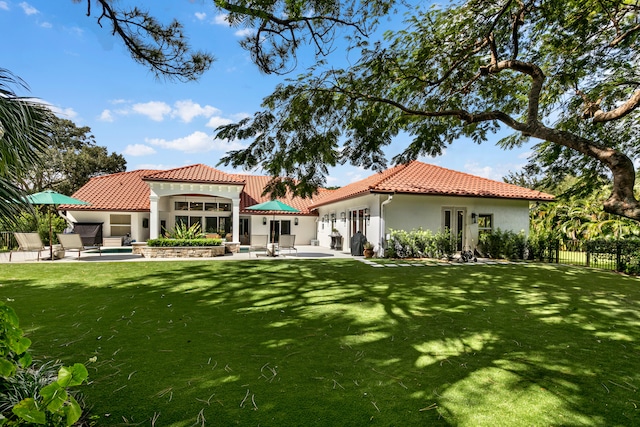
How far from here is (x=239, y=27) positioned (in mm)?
6125

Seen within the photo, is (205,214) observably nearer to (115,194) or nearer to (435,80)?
(115,194)

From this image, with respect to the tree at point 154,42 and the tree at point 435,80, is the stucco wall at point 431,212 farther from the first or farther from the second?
the tree at point 154,42

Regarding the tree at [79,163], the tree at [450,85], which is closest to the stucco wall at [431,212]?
the tree at [450,85]

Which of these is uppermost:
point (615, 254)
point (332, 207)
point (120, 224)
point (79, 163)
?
point (79, 163)

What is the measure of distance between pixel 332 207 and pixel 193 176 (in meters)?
10.0

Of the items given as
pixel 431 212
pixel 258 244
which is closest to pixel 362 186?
pixel 431 212

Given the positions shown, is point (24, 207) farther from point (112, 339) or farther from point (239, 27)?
point (239, 27)

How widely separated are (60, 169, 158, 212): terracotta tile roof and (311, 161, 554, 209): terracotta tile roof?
14.6 m

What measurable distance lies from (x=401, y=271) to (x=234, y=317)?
746 cm

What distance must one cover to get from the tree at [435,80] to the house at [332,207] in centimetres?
606

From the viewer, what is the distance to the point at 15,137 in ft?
10.9

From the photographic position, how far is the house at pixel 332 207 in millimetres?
16625

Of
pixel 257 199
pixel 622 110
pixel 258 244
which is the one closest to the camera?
pixel 622 110

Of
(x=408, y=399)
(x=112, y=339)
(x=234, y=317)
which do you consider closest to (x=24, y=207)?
(x=112, y=339)
